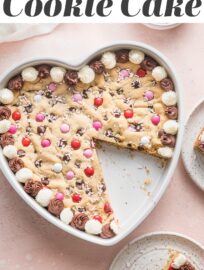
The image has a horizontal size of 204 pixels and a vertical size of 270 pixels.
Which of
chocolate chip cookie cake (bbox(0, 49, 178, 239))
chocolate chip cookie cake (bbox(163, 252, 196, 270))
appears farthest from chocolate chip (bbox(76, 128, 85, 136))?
chocolate chip cookie cake (bbox(163, 252, 196, 270))

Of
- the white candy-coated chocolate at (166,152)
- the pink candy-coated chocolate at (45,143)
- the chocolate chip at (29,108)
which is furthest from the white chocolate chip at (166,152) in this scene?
the chocolate chip at (29,108)

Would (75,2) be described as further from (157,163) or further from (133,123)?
(157,163)

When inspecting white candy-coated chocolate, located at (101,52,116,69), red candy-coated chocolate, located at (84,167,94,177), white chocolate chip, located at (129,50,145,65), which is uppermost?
white chocolate chip, located at (129,50,145,65)

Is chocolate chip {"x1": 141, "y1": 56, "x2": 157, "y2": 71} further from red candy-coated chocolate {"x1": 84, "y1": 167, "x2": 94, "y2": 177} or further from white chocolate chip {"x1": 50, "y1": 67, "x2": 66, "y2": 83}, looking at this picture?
red candy-coated chocolate {"x1": 84, "y1": 167, "x2": 94, "y2": 177}

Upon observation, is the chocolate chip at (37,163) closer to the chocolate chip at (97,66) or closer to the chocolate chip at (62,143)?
the chocolate chip at (62,143)

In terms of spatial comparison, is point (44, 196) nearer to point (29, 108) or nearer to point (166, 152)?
point (29, 108)

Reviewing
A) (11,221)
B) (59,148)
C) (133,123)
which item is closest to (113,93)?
(133,123)

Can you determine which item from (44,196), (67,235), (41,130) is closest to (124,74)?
(41,130)
